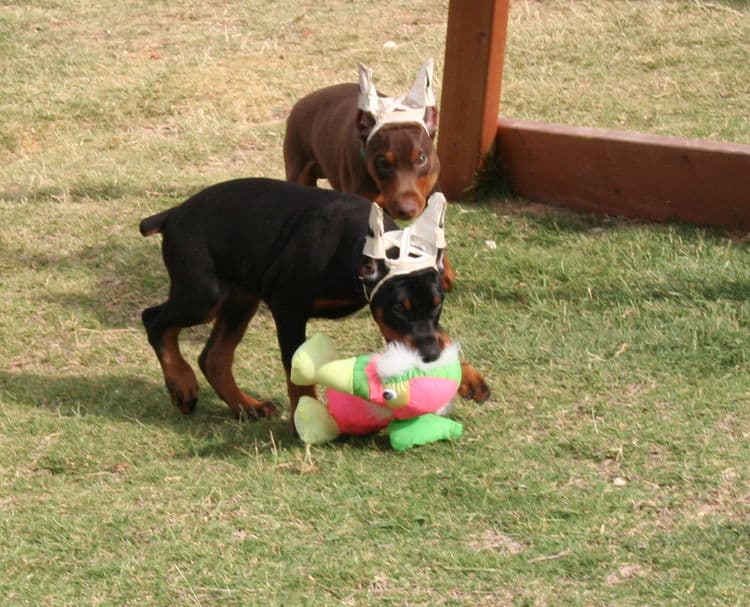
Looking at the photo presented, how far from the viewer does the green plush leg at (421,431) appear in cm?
458

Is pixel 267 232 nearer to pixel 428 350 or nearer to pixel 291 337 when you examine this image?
pixel 291 337

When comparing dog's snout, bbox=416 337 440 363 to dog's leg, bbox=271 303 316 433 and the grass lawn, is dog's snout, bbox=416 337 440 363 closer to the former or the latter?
the grass lawn

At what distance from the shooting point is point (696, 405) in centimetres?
478

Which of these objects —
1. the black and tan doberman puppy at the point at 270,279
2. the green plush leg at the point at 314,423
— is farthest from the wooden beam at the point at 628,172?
the green plush leg at the point at 314,423

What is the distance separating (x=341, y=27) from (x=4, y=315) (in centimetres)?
612

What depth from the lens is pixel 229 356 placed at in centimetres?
530

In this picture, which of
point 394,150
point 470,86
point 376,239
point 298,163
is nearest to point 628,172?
Result: point 470,86

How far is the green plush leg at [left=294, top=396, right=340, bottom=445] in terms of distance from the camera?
468 centimetres

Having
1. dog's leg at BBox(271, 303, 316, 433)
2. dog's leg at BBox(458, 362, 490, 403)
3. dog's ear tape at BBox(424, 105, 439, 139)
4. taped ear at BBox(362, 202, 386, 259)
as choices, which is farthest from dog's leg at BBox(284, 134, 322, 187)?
taped ear at BBox(362, 202, 386, 259)

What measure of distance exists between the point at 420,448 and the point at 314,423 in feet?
1.34

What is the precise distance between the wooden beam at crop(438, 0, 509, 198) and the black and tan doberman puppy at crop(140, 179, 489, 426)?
2351 mm

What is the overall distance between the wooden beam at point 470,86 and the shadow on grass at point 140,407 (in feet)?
8.22

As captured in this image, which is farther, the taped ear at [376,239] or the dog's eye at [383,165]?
the dog's eye at [383,165]

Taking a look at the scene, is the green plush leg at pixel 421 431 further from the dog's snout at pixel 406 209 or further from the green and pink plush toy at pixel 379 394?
the dog's snout at pixel 406 209
